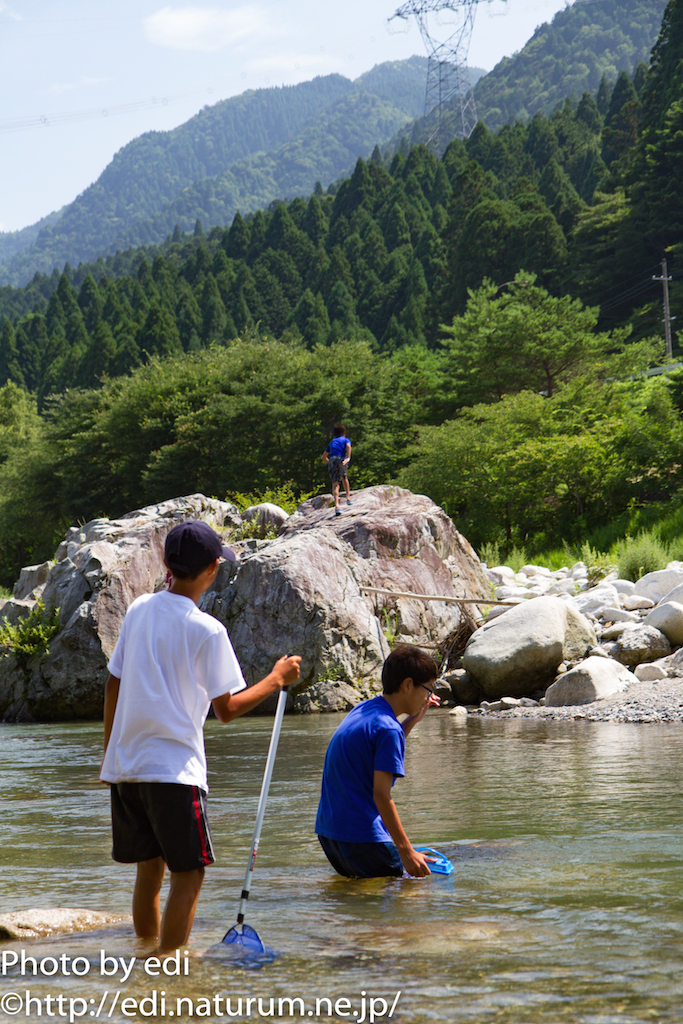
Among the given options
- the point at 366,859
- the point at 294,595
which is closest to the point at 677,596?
the point at 294,595

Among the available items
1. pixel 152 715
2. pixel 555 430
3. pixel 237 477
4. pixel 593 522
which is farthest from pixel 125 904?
pixel 237 477

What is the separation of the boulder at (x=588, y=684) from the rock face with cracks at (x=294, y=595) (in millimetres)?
1798

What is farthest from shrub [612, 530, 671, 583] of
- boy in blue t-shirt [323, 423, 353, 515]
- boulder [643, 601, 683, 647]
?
boy in blue t-shirt [323, 423, 353, 515]

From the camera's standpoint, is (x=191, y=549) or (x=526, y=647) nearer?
(x=191, y=549)

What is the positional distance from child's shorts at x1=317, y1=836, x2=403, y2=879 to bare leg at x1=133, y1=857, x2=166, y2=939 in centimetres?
135

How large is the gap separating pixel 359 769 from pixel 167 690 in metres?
1.70

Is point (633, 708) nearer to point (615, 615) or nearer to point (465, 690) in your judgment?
point (465, 690)

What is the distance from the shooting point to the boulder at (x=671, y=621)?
14.2 metres

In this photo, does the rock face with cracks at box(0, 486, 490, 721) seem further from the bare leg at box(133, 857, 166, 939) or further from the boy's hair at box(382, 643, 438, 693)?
the bare leg at box(133, 857, 166, 939)

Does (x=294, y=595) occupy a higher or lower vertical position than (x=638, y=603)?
higher

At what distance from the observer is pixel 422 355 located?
1677 inches

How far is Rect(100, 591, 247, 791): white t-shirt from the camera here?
11.9 ft

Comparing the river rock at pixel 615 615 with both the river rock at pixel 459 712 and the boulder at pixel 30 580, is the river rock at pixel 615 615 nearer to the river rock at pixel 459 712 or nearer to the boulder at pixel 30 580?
the river rock at pixel 459 712

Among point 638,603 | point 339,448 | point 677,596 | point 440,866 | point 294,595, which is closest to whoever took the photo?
point 440,866
